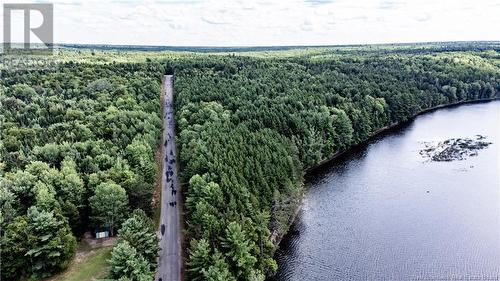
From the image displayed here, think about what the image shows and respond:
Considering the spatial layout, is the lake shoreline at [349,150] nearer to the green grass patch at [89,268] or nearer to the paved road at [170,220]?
the paved road at [170,220]

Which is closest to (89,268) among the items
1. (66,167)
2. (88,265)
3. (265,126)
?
(88,265)

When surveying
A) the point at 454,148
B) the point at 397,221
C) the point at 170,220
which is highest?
the point at 454,148

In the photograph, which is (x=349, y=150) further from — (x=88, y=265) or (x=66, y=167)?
(x=88, y=265)

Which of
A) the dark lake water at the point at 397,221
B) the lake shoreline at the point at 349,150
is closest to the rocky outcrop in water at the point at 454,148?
the dark lake water at the point at 397,221

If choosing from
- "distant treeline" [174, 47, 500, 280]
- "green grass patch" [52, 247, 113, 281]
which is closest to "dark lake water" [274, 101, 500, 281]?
"distant treeline" [174, 47, 500, 280]

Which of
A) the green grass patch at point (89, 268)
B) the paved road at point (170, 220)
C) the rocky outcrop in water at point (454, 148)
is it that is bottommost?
the green grass patch at point (89, 268)
